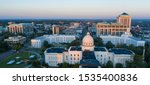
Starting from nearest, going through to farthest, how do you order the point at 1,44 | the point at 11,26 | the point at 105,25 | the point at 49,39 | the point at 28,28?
the point at 1,44 < the point at 49,39 < the point at 105,25 < the point at 11,26 < the point at 28,28

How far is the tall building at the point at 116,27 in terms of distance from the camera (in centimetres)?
1455

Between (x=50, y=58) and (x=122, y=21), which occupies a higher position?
(x=122, y=21)

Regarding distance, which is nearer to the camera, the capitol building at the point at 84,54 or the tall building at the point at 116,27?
the capitol building at the point at 84,54

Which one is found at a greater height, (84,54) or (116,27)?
(116,27)

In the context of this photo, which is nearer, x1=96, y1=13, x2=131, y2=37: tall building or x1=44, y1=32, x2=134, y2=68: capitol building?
x1=44, y1=32, x2=134, y2=68: capitol building

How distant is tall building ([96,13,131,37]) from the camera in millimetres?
14547

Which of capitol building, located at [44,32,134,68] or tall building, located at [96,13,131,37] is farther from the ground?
tall building, located at [96,13,131,37]

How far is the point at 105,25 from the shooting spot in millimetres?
14820

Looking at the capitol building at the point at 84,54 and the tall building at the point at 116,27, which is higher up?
the tall building at the point at 116,27

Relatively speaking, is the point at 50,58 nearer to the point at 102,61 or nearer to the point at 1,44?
the point at 102,61

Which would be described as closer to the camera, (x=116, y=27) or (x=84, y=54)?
(x=84, y=54)

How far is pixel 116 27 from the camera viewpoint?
1468cm

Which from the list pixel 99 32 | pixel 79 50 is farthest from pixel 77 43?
pixel 99 32

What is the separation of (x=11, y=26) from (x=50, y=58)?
997 centimetres
